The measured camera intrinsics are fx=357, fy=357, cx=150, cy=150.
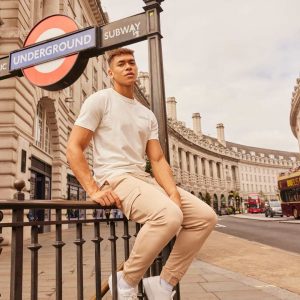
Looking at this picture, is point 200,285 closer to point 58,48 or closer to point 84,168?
point 84,168

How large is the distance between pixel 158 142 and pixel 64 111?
668 inches

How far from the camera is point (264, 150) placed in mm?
125000

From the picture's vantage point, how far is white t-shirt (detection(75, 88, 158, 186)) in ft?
7.98

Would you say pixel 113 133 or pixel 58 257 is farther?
pixel 113 133

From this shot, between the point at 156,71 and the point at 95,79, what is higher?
the point at 95,79

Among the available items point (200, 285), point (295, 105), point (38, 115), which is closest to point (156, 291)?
point (200, 285)

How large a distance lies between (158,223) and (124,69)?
3.96ft

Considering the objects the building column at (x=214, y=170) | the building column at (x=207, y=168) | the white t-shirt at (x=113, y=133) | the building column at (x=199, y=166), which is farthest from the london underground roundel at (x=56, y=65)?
the building column at (x=214, y=170)

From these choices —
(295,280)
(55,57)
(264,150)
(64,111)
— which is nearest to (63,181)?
(64,111)

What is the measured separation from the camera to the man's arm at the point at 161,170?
244 cm

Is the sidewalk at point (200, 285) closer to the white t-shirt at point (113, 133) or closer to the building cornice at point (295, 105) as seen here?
the white t-shirt at point (113, 133)

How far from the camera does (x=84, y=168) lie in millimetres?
2352

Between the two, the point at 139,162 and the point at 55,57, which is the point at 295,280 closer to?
the point at 139,162

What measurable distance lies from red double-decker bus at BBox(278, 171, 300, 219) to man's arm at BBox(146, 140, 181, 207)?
24392 millimetres
